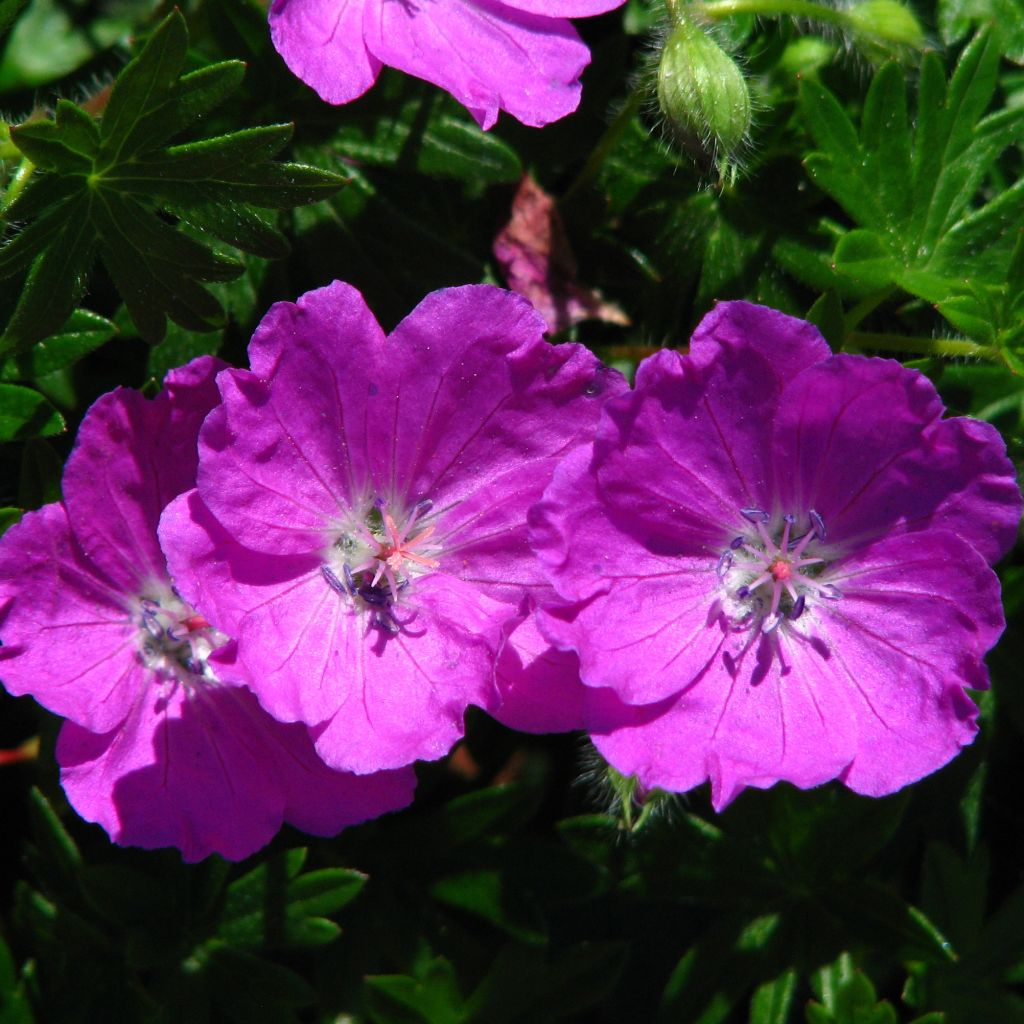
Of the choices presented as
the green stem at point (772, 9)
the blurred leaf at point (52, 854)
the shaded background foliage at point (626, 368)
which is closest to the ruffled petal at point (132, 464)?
the shaded background foliage at point (626, 368)

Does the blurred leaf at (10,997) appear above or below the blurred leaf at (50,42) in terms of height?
below

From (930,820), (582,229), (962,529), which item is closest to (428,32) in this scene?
(582,229)

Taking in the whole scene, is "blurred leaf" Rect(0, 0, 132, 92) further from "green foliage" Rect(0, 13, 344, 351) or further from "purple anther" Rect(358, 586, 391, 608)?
"purple anther" Rect(358, 586, 391, 608)

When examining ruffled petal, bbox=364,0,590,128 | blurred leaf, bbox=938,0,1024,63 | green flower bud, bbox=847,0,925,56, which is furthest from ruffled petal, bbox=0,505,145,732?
blurred leaf, bbox=938,0,1024,63

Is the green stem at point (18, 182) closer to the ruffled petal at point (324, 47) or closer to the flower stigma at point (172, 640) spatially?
the ruffled petal at point (324, 47)

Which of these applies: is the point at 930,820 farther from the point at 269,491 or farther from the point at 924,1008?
the point at 269,491
